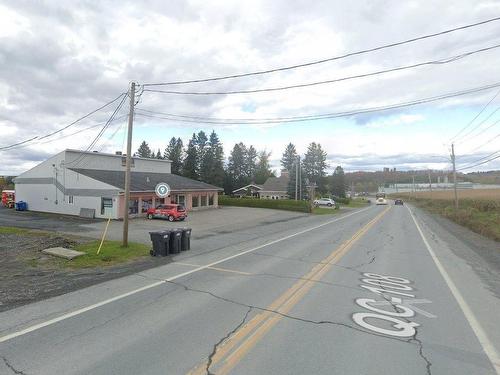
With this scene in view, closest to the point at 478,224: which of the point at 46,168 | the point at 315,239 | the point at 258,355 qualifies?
the point at 315,239

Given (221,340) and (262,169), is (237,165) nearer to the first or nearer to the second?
(262,169)

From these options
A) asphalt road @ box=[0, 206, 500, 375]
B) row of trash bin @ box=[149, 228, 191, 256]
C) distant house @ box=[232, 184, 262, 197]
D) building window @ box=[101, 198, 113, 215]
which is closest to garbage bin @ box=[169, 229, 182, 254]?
row of trash bin @ box=[149, 228, 191, 256]

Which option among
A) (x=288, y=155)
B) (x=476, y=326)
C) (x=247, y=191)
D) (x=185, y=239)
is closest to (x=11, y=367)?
(x=476, y=326)

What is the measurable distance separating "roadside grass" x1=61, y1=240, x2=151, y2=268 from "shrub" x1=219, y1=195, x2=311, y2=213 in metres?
36.1

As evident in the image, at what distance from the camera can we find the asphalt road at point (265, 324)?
4.92m

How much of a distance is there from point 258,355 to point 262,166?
11464cm

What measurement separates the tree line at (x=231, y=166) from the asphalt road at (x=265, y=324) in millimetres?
59526

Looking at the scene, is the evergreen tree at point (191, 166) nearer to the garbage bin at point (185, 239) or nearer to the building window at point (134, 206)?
the building window at point (134, 206)

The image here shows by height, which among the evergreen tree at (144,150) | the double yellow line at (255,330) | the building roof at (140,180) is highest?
the evergreen tree at (144,150)

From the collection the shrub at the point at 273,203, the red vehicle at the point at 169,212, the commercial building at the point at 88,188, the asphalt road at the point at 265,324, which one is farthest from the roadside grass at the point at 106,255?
the shrub at the point at 273,203

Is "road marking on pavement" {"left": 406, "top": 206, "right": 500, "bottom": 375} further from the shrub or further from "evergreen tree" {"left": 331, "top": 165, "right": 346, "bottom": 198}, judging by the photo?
"evergreen tree" {"left": 331, "top": 165, "right": 346, "bottom": 198}

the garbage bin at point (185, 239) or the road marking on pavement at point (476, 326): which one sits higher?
the garbage bin at point (185, 239)

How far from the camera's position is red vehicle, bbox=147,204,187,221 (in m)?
33.3

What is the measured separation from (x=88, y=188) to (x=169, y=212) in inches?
313
